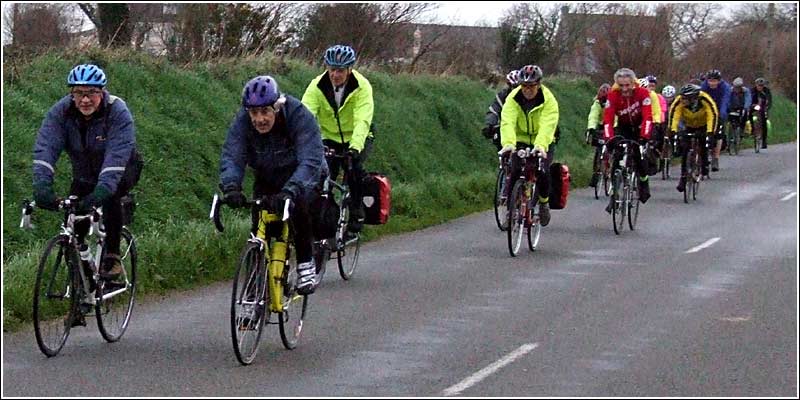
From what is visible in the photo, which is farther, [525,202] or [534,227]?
[534,227]

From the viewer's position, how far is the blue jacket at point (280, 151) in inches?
352

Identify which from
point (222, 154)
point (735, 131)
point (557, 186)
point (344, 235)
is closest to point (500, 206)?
point (557, 186)

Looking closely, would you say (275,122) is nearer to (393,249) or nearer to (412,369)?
(412,369)

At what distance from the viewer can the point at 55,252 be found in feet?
29.9

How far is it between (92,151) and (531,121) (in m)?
7.04

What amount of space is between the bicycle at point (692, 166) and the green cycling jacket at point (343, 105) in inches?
412

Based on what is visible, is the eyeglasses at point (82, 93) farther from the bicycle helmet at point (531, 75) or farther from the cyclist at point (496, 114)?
the cyclist at point (496, 114)

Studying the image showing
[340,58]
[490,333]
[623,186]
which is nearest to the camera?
[490,333]

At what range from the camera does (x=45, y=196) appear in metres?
8.91

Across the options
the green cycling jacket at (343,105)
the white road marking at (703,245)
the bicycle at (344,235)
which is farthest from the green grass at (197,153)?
the white road marking at (703,245)

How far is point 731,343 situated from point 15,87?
32.9 ft

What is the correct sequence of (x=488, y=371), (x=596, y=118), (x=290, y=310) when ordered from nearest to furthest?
(x=488, y=371) < (x=290, y=310) < (x=596, y=118)

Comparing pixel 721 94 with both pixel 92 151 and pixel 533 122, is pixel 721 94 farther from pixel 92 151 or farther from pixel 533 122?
pixel 92 151

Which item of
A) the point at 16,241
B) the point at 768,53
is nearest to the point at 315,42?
the point at 16,241
